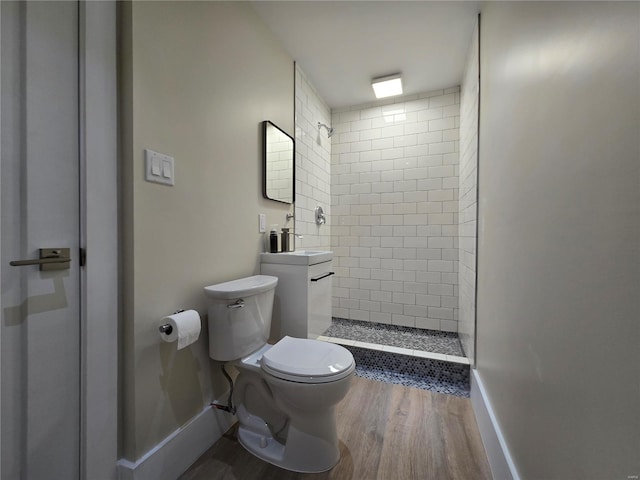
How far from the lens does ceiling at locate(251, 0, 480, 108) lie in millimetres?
1687

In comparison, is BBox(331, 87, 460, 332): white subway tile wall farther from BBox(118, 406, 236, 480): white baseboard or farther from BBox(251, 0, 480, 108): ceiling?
BBox(118, 406, 236, 480): white baseboard

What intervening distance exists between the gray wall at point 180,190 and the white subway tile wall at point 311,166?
649mm

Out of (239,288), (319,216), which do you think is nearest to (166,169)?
(239,288)

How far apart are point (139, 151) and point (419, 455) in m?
1.83

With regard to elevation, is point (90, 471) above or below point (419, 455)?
above

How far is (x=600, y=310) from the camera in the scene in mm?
531

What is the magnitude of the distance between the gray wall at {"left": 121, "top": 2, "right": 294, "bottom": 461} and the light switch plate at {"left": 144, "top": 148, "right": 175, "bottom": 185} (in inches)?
1.0

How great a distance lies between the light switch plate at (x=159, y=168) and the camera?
104 centimetres

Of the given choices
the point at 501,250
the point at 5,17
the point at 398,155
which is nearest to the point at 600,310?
the point at 501,250

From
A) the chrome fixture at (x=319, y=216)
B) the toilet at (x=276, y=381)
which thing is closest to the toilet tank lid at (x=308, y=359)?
the toilet at (x=276, y=381)

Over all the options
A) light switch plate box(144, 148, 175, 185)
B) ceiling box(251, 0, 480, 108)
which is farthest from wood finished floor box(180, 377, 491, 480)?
ceiling box(251, 0, 480, 108)

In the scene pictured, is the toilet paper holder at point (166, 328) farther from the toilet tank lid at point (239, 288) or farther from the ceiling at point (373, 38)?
the ceiling at point (373, 38)

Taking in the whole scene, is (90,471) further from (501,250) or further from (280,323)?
(501,250)

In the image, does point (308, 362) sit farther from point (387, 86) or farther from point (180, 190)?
point (387, 86)
